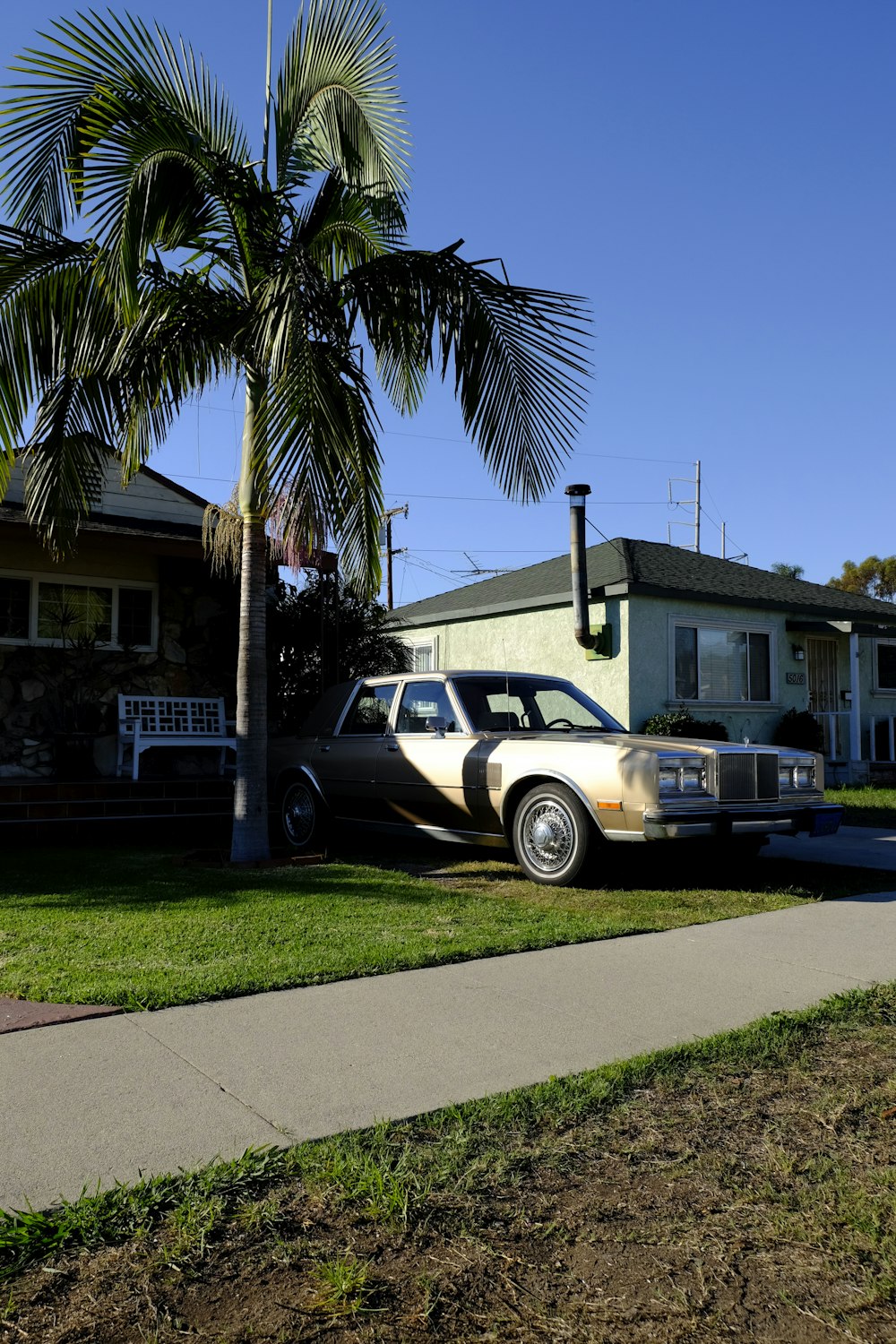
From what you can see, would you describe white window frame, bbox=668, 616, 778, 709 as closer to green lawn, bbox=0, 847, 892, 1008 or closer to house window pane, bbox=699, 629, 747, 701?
house window pane, bbox=699, 629, 747, 701

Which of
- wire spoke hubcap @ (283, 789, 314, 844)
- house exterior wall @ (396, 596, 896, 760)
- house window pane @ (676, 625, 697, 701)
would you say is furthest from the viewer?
house window pane @ (676, 625, 697, 701)

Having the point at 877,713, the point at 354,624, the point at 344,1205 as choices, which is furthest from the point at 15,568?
the point at 877,713

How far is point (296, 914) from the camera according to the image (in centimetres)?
674

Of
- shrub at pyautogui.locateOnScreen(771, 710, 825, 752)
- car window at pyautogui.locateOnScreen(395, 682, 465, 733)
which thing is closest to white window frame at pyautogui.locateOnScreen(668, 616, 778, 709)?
shrub at pyautogui.locateOnScreen(771, 710, 825, 752)

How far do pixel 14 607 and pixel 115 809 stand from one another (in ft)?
10.2

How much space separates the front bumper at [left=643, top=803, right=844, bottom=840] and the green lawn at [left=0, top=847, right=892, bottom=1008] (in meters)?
0.47

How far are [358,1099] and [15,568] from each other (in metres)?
10.4

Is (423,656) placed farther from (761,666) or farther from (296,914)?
(296,914)

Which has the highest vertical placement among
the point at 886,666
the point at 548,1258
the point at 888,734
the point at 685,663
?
the point at 886,666

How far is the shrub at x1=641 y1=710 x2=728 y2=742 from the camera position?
16.0 meters

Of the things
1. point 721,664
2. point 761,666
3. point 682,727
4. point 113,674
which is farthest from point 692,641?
point 113,674

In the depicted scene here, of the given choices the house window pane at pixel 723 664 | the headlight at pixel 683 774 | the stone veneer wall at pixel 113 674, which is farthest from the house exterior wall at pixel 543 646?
the headlight at pixel 683 774

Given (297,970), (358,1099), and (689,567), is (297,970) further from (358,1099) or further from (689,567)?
(689,567)

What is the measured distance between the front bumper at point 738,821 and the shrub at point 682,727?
738 cm
